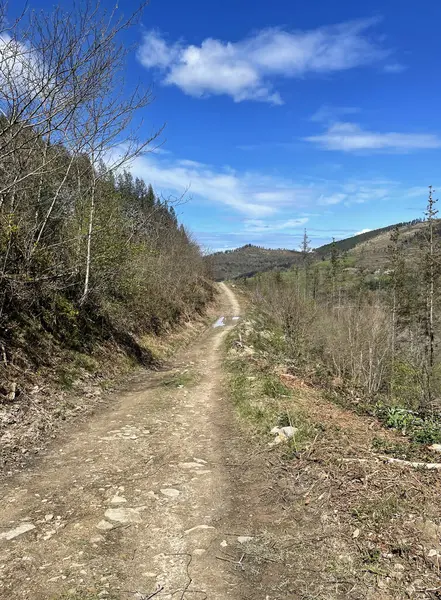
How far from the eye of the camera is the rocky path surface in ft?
10.9

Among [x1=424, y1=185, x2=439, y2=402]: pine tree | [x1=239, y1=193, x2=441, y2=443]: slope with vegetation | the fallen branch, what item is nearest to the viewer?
the fallen branch

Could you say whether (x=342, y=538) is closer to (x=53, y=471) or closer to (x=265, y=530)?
(x=265, y=530)

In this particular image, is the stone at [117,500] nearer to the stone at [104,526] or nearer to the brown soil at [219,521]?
the brown soil at [219,521]

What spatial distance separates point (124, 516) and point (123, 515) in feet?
0.07

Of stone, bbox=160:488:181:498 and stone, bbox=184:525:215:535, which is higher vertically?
stone, bbox=160:488:181:498

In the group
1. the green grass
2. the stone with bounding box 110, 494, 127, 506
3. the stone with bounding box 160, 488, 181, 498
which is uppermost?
the green grass

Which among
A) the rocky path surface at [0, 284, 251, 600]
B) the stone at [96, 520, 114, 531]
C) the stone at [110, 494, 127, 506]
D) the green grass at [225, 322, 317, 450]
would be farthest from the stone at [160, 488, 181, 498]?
the green grass at [225, 322, 317, 450]

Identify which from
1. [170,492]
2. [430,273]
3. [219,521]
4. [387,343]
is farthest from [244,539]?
[430,273]

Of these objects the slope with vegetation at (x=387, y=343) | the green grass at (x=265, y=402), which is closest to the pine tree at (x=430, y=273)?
the slope with vegetation at (x=387, y=343)

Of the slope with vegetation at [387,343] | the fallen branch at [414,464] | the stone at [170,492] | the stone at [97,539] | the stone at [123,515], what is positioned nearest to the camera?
the stone at [97,539]

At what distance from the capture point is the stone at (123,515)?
14.1ft

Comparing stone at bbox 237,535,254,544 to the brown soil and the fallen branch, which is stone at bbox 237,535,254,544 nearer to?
the brown soil

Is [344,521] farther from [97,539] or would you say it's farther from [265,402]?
[265,402]

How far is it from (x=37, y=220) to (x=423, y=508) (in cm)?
1016
